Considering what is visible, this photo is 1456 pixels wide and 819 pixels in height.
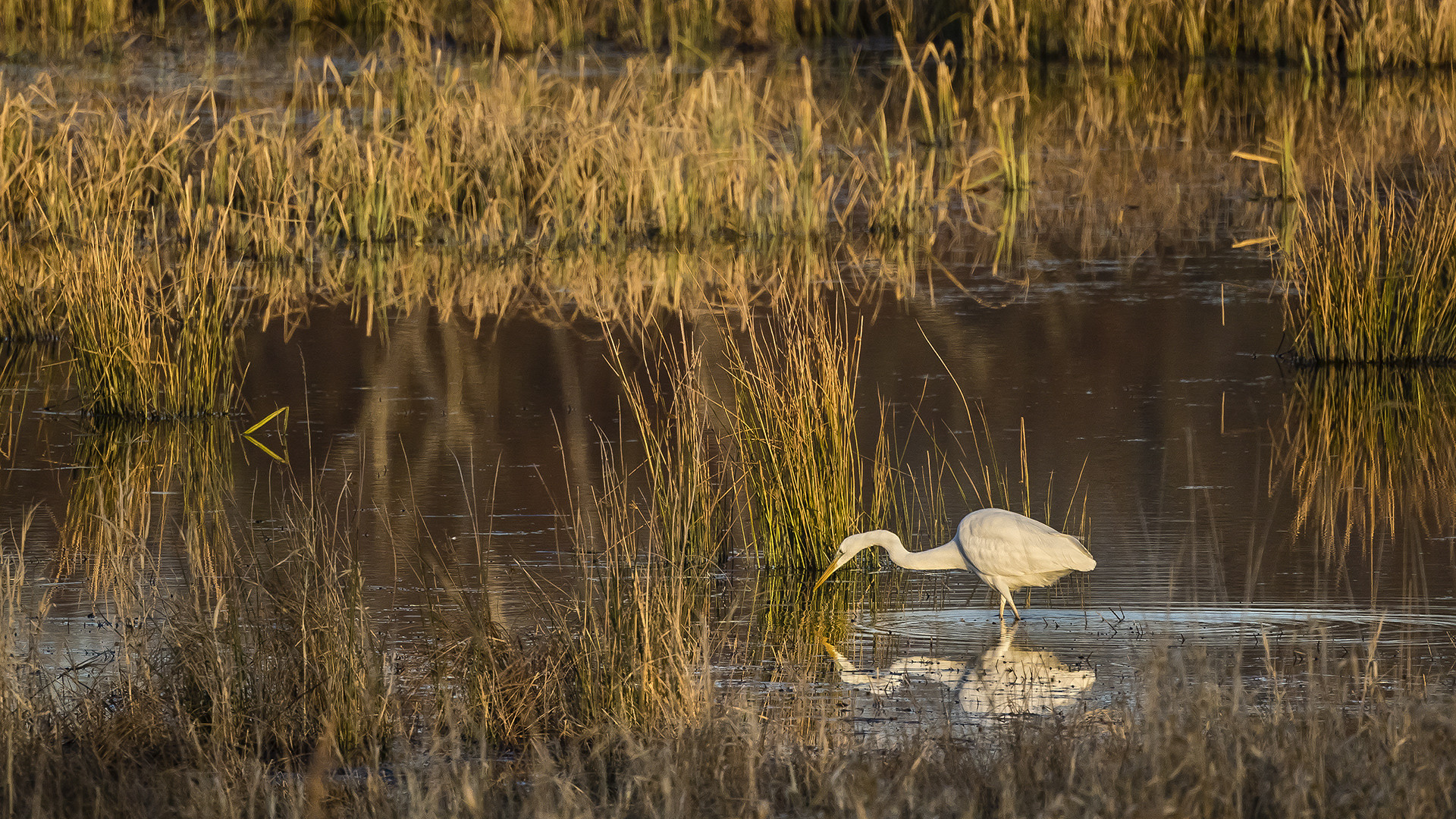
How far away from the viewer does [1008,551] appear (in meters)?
6.40

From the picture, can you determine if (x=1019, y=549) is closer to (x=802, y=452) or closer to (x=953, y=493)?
(x=802, y=452)

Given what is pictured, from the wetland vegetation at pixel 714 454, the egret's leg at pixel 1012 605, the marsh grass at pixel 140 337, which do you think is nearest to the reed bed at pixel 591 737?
the wetland vegetation at pixel 714 454

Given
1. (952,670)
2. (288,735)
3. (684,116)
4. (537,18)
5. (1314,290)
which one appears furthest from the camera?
(537,18)

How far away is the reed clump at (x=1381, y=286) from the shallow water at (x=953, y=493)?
318 mm


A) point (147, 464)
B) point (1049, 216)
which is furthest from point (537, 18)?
point (147, 464)

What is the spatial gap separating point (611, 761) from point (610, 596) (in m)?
0.52

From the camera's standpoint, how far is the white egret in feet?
20.9

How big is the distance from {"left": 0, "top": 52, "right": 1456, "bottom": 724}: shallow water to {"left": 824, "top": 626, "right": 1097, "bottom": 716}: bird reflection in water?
0.01 m

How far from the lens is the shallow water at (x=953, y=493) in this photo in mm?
6312

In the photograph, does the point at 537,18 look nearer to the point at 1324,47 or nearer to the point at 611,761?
the point at 1324,47

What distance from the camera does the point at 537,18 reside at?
30.1 m

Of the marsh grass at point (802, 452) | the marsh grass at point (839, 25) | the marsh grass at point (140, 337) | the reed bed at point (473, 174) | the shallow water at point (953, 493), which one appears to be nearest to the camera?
the shallow water at point (953, 493)

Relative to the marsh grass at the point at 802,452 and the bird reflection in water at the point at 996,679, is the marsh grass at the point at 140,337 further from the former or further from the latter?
the bird reflection in water at the point at 996,679

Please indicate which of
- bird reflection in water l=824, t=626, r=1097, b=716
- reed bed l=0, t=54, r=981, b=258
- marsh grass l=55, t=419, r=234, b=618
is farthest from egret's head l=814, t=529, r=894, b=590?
reed bed l=0, t=54, r=981, b=258
